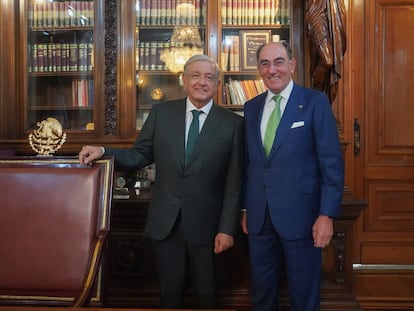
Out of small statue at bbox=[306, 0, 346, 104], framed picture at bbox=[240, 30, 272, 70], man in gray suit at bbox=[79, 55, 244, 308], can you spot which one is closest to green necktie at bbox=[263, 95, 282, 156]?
man in gray suit at bbox=[79, 55, 244, 308]

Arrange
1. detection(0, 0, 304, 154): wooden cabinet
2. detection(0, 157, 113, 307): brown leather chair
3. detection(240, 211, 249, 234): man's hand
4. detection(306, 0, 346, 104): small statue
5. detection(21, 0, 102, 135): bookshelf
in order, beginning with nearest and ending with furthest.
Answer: detection(0, 157, 113, 307): brown leather chair
detection(240, 211, 249, 234): man's hand
detection(306, 0, 346, 104): small statue
detection(0, 0, 304, 154): wooden cabinet
detection(21, 0, 102, 135): bookshelf

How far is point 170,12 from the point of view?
336 centimetres

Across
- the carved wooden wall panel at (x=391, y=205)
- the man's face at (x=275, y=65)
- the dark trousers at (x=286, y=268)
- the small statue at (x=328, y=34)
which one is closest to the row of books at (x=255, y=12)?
the small statue at (x=328, y=34)

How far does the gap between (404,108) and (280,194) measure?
79.9 inches

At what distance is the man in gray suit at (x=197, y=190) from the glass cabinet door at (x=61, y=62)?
153 centimetres

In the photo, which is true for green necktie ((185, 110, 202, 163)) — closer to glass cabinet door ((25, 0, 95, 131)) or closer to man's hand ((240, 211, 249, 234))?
man's hand ((240, 211, 249, 234))

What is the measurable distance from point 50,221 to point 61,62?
6.20ft

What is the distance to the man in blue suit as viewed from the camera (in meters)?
1.77

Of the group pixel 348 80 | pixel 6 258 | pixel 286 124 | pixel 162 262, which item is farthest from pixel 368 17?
pixel 6 258

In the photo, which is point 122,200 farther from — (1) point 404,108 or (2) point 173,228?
(1) point 404,108

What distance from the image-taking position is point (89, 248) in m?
1.76

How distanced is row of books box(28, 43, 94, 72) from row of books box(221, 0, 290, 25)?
1.00m

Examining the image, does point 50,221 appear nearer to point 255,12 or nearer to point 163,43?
point 163,43

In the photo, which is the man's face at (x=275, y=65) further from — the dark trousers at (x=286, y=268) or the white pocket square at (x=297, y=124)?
the dark trousers at (x=286, y=268)
